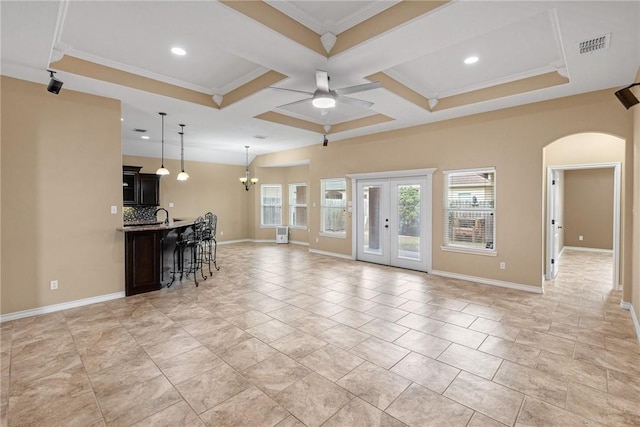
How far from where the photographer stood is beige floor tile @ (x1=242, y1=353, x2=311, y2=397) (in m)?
2.36

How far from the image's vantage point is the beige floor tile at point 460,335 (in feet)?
10.1

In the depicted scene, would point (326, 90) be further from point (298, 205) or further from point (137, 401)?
point (298, 205)

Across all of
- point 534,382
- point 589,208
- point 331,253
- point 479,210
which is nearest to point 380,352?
point 534,382

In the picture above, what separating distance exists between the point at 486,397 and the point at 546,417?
36 cm

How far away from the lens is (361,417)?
6.60ft

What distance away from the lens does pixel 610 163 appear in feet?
16.4

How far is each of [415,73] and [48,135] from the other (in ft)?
16.7

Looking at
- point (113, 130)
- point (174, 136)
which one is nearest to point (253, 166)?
point (174, 136)

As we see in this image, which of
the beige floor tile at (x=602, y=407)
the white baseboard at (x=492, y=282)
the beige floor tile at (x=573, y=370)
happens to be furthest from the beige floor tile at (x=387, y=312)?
the white baseboard at (x=492, y=282)

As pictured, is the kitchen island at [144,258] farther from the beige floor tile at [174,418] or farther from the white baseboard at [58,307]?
the beige floor tile at [174,418]

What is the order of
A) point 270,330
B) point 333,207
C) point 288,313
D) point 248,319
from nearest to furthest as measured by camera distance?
point 270,330
point 248,319
point 288,313
point 333,207

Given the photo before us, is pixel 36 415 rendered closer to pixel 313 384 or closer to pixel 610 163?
pixel 313 384

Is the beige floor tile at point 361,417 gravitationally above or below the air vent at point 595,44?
below

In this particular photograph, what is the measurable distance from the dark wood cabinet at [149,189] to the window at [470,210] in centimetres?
747
